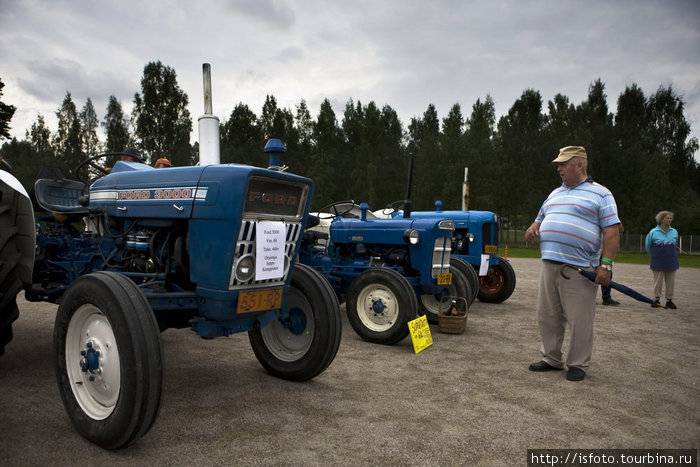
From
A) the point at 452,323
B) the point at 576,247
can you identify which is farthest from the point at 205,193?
the point at 452,323

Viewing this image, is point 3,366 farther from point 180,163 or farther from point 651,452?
point 180,163

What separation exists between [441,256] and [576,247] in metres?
1.92

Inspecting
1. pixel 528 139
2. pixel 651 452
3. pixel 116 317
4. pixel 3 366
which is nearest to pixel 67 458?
pixel 116 317

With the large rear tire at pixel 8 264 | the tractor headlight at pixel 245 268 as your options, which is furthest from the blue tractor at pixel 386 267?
the large rear tire at pixel 8 264

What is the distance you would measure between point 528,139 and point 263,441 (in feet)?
111

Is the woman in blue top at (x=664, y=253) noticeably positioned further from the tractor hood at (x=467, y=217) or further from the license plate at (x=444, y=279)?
the license plate at (x=444, y=279)

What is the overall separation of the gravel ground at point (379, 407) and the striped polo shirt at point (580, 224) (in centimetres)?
95

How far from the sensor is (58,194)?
4078 mm

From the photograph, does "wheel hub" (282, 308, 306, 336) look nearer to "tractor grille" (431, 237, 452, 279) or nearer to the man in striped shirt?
the man in striped shirt

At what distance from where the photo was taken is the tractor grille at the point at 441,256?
516cm

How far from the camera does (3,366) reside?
3.46 meters

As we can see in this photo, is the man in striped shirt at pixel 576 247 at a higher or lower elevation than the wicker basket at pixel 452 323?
higher

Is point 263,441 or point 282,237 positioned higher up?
point 282,237

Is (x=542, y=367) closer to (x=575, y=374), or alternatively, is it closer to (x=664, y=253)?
(x=575, y=374)
